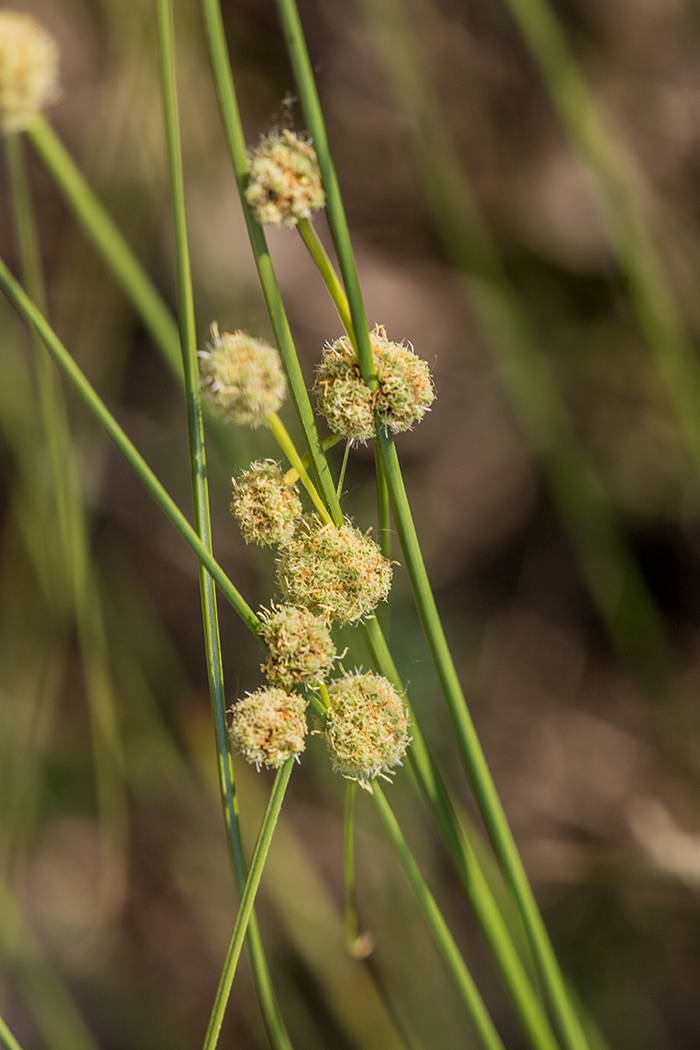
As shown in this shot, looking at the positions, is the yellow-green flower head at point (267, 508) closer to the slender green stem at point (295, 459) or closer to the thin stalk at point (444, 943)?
the slender green stem at point (295, 459)

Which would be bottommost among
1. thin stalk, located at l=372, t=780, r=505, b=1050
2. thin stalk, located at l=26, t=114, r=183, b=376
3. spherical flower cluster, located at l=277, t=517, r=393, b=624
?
thin stalk, located at l=372, t=780, r=505, b=1050

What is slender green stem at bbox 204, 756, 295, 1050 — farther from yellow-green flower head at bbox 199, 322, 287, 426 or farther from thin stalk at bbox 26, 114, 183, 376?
thin stalk at bbox 26, 114, 183, 376

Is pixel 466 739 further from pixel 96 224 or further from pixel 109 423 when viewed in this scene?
pixel 96 224

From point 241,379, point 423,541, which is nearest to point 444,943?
point 241,379

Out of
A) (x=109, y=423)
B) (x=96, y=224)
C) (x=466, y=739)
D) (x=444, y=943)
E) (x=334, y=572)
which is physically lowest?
(x=444, y=943)

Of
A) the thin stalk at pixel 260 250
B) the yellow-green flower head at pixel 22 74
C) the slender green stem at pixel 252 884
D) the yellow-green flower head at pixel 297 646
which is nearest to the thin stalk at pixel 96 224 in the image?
the yellow-green flower head at pixel 22 74

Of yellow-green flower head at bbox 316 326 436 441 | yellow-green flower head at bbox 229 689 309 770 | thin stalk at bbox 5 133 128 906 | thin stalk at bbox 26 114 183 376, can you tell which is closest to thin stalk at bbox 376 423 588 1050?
yellow-green flower head at bbox 316 326 436 441

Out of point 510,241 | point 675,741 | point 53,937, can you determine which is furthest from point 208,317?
point 53,937
